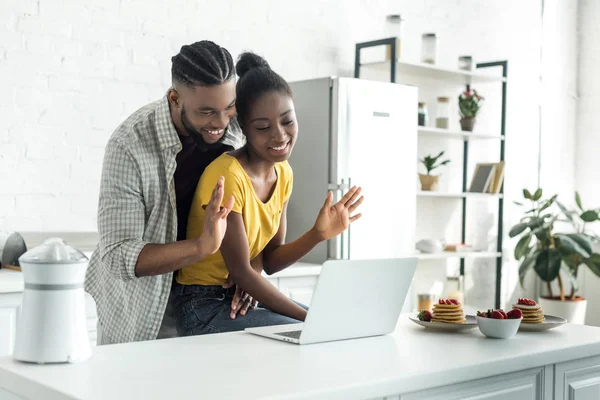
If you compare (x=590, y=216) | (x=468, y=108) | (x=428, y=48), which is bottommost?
(x=590, y=216)

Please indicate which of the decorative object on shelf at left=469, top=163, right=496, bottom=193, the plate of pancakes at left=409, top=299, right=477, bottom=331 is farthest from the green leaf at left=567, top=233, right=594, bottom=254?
the plate of pancakes at left=409, top=299, right=477, bottom=331

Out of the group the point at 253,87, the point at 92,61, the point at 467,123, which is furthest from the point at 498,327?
the point at 467,123

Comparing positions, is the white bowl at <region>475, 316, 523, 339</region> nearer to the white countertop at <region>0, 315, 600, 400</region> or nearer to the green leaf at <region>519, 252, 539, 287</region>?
the white countertop at <region>0, 315, 600, 400</region>

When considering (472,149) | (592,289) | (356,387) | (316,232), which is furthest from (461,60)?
(356,387)

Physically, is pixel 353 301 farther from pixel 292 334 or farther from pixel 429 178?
pixel 429 178

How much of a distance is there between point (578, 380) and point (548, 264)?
3.67m

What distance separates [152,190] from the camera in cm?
235

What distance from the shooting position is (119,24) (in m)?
4.04

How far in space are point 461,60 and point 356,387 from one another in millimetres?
4213

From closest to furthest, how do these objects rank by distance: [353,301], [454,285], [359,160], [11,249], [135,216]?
[353,301] < [135,216] < [11,249] < [359,160] < [454,285]

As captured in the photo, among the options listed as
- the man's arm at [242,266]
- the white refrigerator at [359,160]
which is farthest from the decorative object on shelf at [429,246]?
the man's arm at [242,266]

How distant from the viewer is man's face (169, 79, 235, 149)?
230 centimetres

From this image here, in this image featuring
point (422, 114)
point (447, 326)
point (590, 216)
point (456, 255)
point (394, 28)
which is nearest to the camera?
point (447, 326)

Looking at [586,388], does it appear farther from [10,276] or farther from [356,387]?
[10,276]
